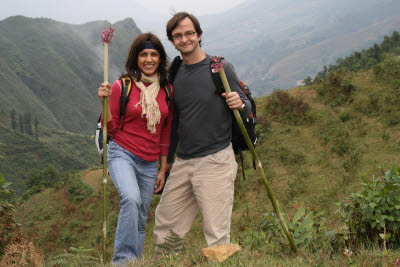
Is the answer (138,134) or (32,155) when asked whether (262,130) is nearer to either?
(138,134)

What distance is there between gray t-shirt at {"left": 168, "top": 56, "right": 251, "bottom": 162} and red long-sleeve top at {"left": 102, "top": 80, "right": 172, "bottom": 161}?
23cm

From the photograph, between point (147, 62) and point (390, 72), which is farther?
point (390, 72)

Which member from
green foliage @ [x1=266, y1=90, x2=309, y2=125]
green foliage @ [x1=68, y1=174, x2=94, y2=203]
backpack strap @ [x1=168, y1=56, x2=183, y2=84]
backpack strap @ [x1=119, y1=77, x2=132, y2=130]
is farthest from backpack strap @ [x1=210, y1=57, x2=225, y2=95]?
green foliage @ [x1=68, y1=174, x2=94, y2=203]

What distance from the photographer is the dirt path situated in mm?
18936

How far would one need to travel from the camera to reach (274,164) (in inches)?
452

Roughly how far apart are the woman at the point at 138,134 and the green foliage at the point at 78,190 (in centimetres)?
1536

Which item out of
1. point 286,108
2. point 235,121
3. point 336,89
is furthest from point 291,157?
point 235,121

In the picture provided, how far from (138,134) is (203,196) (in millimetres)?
843

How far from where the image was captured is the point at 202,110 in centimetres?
318

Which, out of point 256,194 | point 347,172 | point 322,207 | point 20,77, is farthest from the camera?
point 20,77

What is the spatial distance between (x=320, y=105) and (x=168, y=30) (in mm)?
11109

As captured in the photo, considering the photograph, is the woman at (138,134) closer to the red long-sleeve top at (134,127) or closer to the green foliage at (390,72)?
the red long-sleeve top at (134,127)

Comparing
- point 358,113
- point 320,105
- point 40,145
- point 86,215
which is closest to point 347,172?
point 358,113

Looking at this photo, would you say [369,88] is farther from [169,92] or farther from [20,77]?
[20,77]
